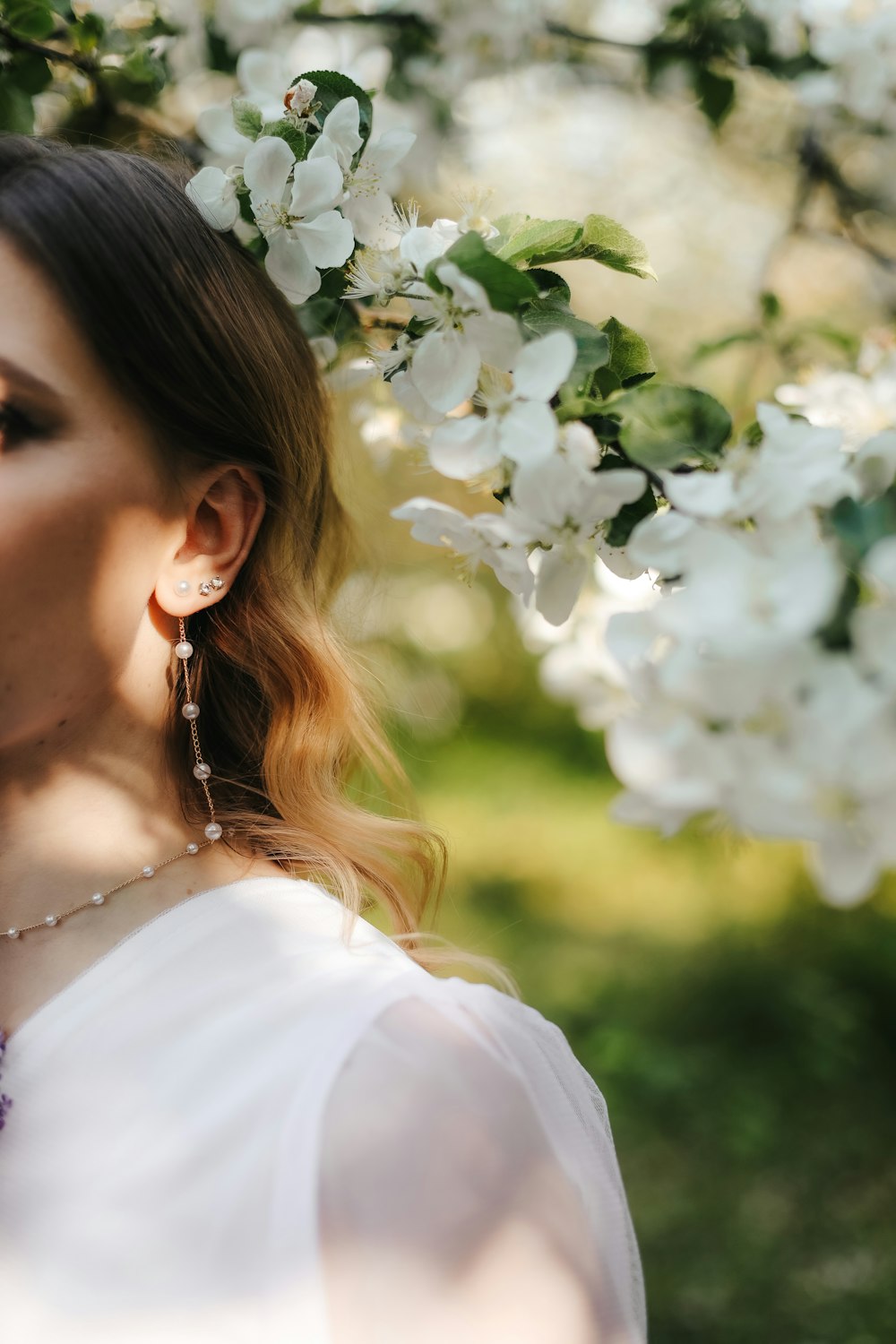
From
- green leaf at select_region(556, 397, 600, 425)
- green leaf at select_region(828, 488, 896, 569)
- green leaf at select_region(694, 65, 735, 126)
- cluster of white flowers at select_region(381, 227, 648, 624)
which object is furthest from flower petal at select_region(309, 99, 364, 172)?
green leaf at select_region(694, 65, 735, 126)

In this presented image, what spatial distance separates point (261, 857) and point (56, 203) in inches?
32.0

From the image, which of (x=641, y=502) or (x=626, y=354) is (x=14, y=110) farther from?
(x=641, y=502)

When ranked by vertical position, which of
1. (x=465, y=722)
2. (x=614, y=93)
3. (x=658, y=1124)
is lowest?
(x=465, y=722)

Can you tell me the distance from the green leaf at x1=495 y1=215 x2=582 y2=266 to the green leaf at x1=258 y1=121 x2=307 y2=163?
0.28 m

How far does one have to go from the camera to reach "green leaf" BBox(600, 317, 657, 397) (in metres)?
1.05

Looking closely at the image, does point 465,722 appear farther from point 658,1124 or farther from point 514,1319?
point 514,1319

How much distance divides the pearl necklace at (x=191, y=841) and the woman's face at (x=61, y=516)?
10 centimetres

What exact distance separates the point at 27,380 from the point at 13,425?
5 cm

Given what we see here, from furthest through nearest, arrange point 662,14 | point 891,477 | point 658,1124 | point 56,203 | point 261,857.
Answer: point 658,1124 → point 662,14 → point 261,857 → point 56,203 → point 891,477

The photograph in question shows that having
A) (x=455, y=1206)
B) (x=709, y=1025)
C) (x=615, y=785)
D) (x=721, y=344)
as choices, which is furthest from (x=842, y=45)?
(x=615, y=785)

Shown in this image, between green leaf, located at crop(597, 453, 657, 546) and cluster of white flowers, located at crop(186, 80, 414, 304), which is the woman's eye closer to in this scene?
cluster of white flowers, located at crop(186, 80, 414, 304)

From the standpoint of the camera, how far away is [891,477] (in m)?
0.77

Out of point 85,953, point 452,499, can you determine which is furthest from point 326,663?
point 452,499

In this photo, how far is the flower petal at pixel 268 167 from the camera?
1.13 m
